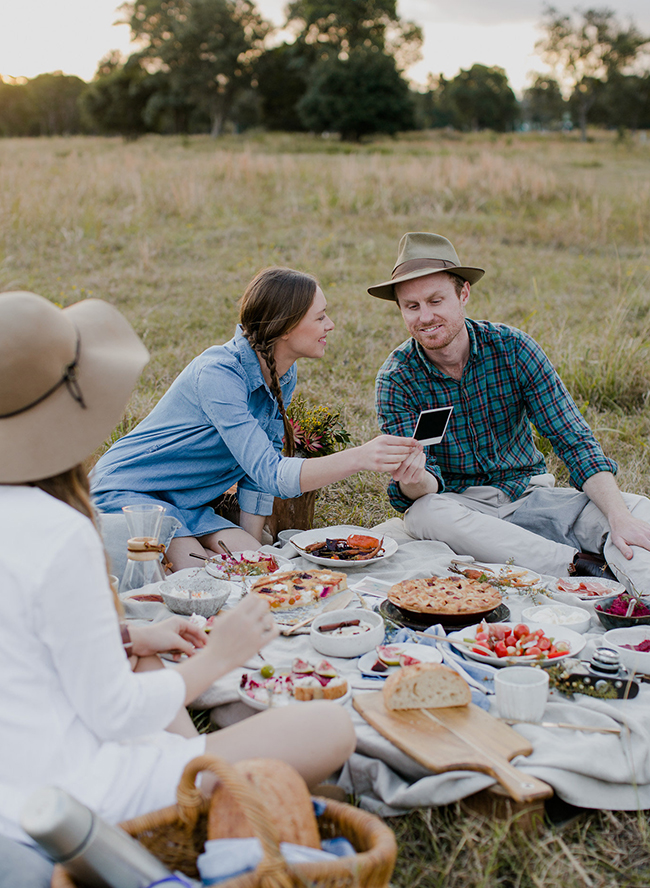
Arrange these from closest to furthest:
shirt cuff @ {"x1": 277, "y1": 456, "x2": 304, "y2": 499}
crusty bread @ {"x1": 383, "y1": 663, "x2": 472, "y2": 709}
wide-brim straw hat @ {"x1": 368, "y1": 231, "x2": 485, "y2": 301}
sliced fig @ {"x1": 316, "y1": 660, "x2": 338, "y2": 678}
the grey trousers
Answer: crusty bread @ {"x1": 383, "y1": 663, "x2": 472, "y2": 709}, sliced fig @ {"x1": 316, "y1": 660, "x2": 338, "y2": 678}, shirt cuff @ {"x1": 277, "y1": 456, "x2": 304, "y2": 499}, the grey trousers, wide-brim straw hat @ {"x1": 368, "y1": 231, "x2": 485, "y2": 301}

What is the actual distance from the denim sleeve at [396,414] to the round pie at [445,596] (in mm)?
1056

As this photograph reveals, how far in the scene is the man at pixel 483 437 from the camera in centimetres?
398

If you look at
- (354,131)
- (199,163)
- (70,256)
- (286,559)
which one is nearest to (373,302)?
(70,256)

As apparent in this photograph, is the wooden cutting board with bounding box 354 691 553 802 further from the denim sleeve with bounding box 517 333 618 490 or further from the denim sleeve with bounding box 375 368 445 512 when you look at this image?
the denim sleeve with bounding box 517 333 618 490

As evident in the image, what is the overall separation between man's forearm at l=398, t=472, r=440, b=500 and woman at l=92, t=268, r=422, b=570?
35cm

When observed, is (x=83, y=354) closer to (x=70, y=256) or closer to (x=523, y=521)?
(x=523, y=521)

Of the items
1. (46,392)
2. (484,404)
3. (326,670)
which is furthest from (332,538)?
(46,392)

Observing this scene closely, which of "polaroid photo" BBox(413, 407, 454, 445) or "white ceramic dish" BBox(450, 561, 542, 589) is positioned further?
"polaroid photo" BBox(413, 407, 454, 445)

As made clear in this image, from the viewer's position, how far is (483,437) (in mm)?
4375

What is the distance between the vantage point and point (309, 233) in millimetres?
12164

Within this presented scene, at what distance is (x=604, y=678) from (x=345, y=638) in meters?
0.92

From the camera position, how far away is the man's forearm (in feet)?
13.4

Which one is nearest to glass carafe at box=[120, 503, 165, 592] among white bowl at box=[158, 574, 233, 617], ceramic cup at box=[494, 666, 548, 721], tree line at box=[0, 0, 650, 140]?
white bowl at box=[158, 574, 233, 617]

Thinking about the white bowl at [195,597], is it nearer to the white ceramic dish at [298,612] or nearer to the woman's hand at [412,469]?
the white ceramic dish at [298,612]
